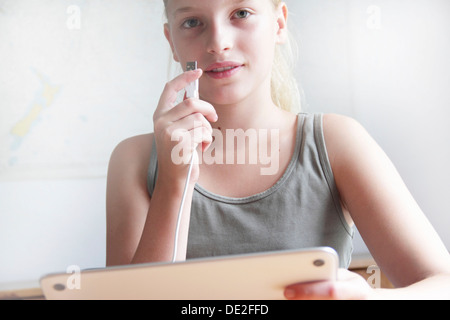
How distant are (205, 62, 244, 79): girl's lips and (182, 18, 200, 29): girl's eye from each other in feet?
0.28

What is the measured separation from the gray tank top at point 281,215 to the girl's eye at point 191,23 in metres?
0.28

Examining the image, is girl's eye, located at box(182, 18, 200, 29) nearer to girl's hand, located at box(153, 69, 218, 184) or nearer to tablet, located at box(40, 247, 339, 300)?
girl's hand, located at box(153, 69, 218, 184)

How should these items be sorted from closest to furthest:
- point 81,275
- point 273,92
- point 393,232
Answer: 1. point 81,275
2. point 393,232
3. point 273,92

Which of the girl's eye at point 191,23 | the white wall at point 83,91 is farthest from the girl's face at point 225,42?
the white wall at point 83,91

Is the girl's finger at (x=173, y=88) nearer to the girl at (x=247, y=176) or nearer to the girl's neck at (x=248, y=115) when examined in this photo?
A: the girl at (x=247, y=176)

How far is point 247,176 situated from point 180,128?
0.24 meters

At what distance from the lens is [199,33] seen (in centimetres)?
83

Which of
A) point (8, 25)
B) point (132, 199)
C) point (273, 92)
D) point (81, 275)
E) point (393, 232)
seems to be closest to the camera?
point (81, 275)

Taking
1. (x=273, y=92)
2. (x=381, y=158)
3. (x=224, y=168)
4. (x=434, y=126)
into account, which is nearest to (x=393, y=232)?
(x=381, y=158)

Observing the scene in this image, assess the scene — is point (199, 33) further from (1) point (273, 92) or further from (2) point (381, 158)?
(2) point (381, 158)

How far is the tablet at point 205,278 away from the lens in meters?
0.41

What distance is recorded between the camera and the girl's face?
810 millimetres
